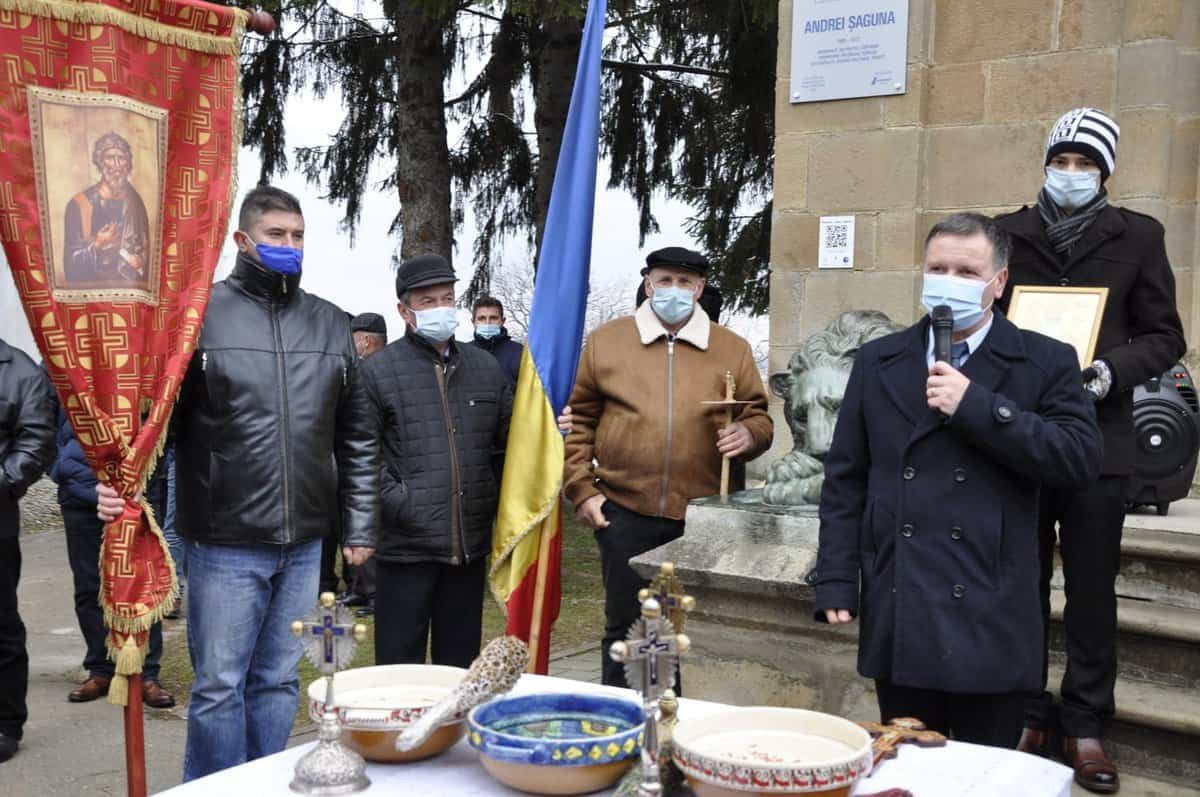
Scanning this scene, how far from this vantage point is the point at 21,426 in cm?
482

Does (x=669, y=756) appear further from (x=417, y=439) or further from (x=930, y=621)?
(x=417, y=439)

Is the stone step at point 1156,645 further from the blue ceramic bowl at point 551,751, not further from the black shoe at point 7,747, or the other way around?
the black shoe at point 7,747

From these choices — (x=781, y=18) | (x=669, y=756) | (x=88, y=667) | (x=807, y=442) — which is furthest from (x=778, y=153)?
(x=669, y=756)

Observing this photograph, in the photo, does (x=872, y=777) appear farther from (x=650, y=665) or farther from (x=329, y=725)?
(x=329, y=725)

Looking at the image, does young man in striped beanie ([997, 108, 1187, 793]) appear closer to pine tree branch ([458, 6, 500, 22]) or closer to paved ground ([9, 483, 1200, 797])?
paved ground ([9, 483, 1200, 797])

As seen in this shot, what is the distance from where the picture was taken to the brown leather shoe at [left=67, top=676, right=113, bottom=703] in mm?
5723

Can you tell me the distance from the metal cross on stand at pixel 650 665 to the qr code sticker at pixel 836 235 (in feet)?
16.5

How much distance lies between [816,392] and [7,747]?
3.47m

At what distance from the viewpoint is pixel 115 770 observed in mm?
4801

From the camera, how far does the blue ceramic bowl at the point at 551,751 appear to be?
1.90 metres

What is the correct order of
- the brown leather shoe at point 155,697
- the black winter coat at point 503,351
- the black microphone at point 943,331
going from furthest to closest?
the black winter coat at point 503,351, the brown leather shoe at point 155,697, the black microphone at point 943,331

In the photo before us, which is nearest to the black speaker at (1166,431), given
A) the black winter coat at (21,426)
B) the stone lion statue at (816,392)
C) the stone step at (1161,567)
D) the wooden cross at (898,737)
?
the stone step at (1161,567)

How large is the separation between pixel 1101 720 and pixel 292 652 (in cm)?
250

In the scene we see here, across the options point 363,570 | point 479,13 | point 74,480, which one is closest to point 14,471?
point 74,480
